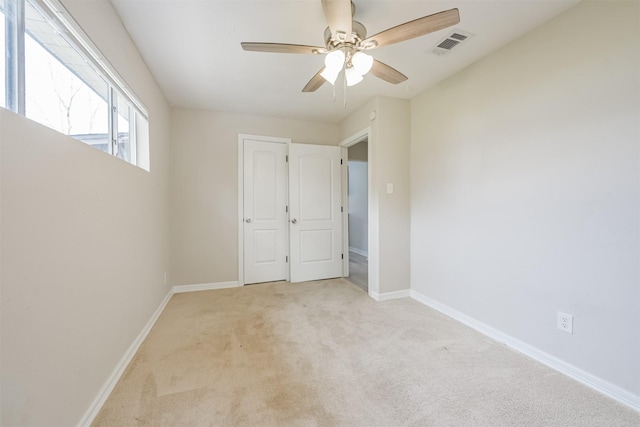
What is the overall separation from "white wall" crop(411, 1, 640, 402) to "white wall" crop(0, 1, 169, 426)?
2777 mm

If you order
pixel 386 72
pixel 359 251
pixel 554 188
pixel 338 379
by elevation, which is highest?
pixel 386 72

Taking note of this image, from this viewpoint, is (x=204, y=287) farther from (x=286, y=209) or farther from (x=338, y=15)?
(x=338, y=15)

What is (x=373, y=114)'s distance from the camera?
299 centimetres

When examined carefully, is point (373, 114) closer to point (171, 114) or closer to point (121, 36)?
point (121, 36)

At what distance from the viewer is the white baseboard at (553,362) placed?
143cm

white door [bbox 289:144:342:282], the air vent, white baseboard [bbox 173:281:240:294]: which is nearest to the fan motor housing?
the air vent

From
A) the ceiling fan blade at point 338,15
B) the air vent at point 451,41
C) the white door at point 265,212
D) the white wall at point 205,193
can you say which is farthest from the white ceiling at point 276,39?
the white door at point 265,212

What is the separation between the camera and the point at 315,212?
12.3 feet

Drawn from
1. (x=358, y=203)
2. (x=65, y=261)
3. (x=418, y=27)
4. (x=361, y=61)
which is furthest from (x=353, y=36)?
(x=358, y=203)

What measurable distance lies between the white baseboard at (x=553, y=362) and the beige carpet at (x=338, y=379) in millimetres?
54

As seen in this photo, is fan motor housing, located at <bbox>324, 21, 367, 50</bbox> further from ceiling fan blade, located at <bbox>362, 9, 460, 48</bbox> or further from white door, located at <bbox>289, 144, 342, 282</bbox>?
white door, located at <bbox>289, 144, 342, 282</bbox>

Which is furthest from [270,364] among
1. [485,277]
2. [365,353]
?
[485,277]

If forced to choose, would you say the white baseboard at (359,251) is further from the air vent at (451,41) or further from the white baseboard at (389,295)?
the air vent at (451,41)

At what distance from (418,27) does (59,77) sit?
6.06 feet
